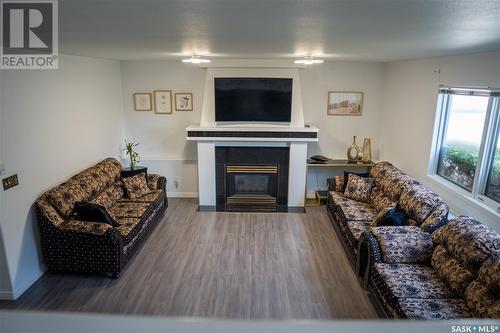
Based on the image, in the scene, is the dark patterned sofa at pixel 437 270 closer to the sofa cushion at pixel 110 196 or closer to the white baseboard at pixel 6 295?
the sofa cushion at pixel 110 196

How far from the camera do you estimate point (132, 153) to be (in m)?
6.06

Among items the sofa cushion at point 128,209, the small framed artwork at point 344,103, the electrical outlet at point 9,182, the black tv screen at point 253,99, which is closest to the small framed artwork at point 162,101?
the black tv screen at point 253,99

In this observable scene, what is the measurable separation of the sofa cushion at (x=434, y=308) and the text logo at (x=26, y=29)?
3.00 meters

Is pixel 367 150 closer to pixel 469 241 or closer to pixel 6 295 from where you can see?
pixel 469 241

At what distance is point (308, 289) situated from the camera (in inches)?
141

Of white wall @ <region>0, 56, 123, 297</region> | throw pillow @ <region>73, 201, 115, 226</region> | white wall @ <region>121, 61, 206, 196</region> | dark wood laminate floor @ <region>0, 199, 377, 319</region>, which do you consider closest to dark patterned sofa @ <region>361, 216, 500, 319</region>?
dark wood laminate floor @ <region>0, 199, 377, 319</region>

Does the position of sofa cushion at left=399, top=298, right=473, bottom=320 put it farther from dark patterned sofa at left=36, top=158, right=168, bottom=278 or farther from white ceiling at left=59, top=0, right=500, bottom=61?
dark patterned sofa at left=36, top=158, right=168, bottom=278

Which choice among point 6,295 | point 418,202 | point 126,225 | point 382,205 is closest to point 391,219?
point 418,202

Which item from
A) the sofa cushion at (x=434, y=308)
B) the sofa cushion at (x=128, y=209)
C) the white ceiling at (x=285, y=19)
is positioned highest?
the white ceiling at (x=285, y=19)

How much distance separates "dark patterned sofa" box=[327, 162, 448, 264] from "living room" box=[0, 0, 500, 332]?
3cm

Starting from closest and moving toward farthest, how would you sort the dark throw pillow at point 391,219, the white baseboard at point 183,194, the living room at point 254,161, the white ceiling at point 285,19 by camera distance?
the white ceiling at point 285,19
the living room at point 254,161
the dark throw pillow at point 391,219
the white baseboard at point 183,194

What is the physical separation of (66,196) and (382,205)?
4.05m

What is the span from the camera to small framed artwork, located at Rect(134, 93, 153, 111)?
19.8 ft

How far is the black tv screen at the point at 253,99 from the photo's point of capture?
5629 millimetres
